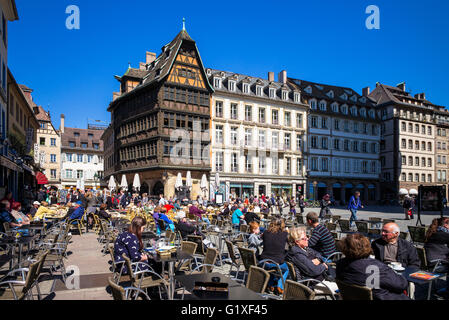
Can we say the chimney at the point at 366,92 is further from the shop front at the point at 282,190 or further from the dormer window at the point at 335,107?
the shop front at the point at 282,190

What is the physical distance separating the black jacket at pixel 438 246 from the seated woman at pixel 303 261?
7.69 feet

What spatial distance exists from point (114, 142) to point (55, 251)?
118 ft

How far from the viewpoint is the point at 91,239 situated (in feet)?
41.0

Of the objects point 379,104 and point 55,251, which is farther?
point 379,104

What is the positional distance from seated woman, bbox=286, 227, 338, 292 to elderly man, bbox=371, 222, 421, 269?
1.03 metres

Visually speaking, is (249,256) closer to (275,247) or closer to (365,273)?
(275,247)

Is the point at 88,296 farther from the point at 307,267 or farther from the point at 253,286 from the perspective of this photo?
the point at 307,267

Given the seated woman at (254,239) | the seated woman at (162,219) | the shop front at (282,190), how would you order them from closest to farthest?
the seated woman at (254,239) → the seated woman at (162,219) → the shop front at (282,190)

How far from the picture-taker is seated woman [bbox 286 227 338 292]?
4.96 m

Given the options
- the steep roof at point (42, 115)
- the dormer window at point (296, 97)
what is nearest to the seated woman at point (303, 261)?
the dormer window at point (296, 97)

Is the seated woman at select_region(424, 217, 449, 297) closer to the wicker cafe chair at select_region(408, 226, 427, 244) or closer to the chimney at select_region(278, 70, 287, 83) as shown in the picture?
the wicker cafe chair at select_region(408, 226, 427, 244)

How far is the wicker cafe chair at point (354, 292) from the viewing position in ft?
11.3
